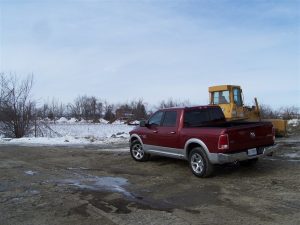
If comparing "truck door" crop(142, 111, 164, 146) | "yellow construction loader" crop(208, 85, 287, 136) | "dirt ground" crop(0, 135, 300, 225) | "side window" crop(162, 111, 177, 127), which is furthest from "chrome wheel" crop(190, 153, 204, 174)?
"yellow construction loader" crop(208, 85, 287, 136)

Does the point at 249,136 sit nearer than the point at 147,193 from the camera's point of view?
No

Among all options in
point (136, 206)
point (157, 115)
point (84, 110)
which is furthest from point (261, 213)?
point (84, 110)

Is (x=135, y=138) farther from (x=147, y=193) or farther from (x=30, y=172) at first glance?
(x=147, y=193)

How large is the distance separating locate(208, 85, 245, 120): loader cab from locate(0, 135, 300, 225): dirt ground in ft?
19.2

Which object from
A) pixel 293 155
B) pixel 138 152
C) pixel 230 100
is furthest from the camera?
pixel 230 100

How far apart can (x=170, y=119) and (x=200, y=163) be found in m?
1.97

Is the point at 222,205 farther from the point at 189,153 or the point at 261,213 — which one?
the point at 189,153

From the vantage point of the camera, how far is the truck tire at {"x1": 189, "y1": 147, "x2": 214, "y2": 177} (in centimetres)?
995

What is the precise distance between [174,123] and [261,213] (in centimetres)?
502

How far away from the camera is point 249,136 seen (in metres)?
9.98

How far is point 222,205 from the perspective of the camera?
7.39 metres

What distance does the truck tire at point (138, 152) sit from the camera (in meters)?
13.2

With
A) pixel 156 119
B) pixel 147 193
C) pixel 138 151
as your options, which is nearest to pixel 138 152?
pixel 138 151

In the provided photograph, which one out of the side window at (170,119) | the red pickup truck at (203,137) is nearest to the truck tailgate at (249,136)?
the red pickup truck at (203,137)
